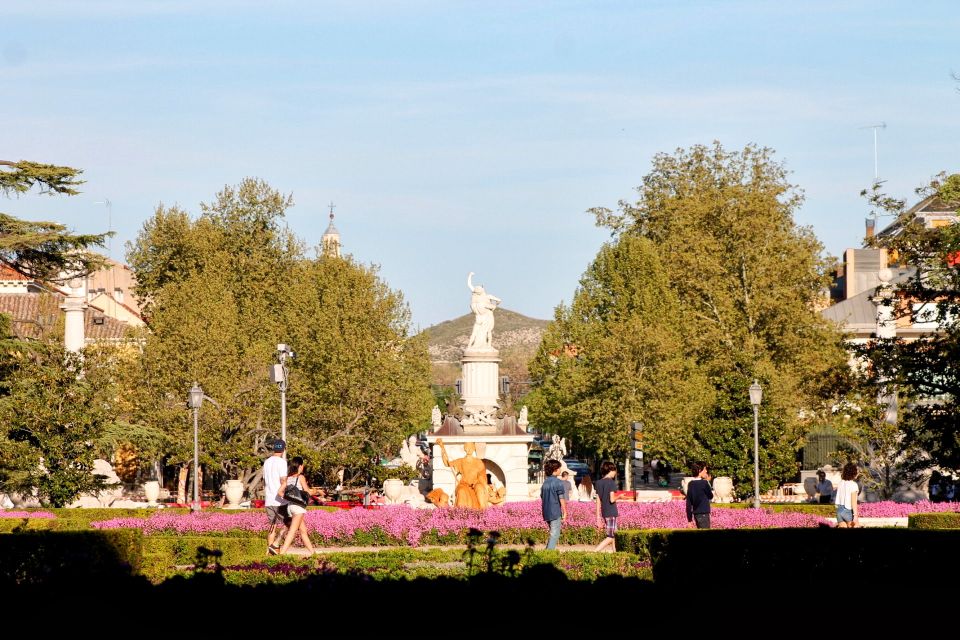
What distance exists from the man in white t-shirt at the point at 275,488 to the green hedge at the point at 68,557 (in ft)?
7.25

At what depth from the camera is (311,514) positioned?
91.7 ft

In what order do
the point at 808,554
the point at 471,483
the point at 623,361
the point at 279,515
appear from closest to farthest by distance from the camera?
the point at 808,554 → the point at 279,515 → the point at 471,483 → the point at 623,361

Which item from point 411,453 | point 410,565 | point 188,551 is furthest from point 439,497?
point 410,565

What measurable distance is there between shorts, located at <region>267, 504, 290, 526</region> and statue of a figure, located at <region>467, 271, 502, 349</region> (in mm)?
14584

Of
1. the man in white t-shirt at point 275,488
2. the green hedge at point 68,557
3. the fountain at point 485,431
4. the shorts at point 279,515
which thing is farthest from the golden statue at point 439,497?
the green hedge at point 68,557

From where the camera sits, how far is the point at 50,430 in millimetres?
35500

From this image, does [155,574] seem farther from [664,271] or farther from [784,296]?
[664,271]

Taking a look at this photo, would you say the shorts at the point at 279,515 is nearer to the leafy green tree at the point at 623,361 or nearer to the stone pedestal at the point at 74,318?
the stone pedestal at the point at 74,318

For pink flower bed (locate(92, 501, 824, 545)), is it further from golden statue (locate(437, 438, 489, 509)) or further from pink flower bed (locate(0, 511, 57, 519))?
golden statue (locate(437, 438, 489, 509))

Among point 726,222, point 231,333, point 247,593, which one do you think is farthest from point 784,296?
point 247,593

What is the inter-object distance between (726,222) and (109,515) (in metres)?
31.6

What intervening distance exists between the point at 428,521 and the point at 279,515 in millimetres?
6274

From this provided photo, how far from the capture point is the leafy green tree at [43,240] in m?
34.3

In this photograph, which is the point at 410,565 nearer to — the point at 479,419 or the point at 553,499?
the point at 553,499
